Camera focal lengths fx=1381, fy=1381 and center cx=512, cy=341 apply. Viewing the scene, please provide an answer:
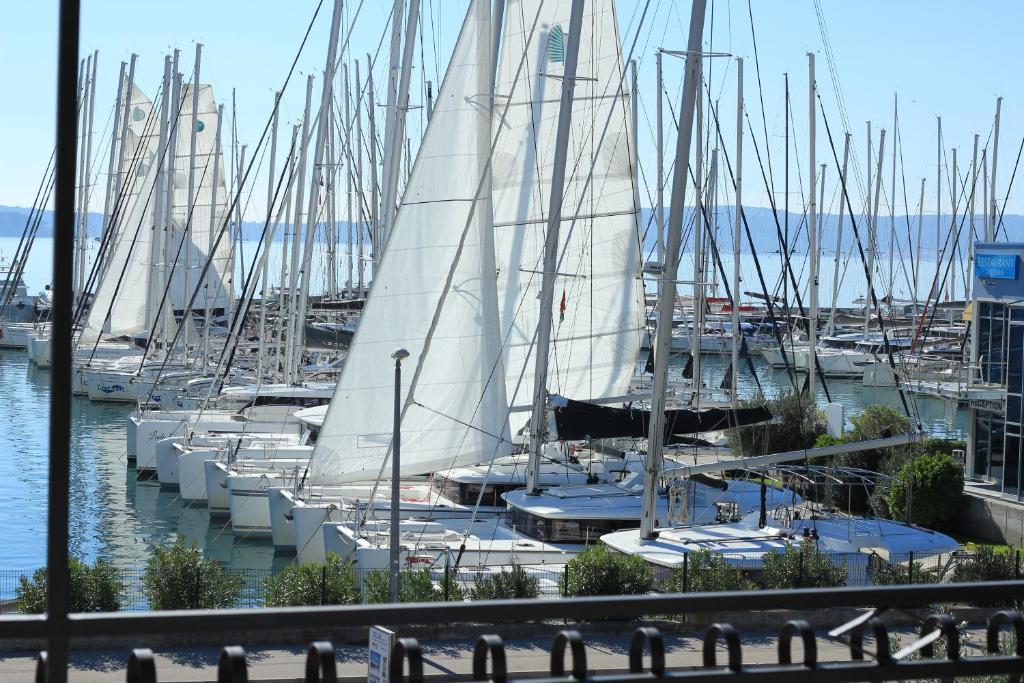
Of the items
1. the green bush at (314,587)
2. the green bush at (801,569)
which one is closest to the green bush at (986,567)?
the green bush at (801,569)

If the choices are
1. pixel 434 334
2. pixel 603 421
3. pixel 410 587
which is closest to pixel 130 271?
pixel 603 421

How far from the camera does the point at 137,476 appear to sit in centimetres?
4122

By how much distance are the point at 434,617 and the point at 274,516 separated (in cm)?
2663

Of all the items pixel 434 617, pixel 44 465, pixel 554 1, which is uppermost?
pixel 554 1

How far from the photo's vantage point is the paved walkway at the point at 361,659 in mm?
17203

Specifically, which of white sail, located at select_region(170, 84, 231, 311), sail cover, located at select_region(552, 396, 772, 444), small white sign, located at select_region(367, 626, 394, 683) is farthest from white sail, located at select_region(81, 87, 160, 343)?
small white sign, located at select_region(367, 626, 394, 683)

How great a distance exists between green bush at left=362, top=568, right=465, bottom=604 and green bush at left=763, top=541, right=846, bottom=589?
4899mm

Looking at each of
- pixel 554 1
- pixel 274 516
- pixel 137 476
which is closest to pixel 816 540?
pixel 274 516

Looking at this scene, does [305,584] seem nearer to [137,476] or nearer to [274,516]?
[274,516]

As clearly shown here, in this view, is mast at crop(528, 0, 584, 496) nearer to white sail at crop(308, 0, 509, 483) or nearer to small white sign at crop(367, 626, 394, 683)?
white sail at crop(308, 0, 509, 483)

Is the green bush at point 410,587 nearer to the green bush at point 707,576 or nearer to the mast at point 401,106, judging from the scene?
the green bush at point 707,576

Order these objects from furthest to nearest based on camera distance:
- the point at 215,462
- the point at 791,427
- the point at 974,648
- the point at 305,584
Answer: the point at 791,427
the point at 215,462
the point at 305,584
the point at 974,648

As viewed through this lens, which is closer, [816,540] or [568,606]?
[568,606]

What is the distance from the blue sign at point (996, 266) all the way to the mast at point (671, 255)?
12.0 meters
